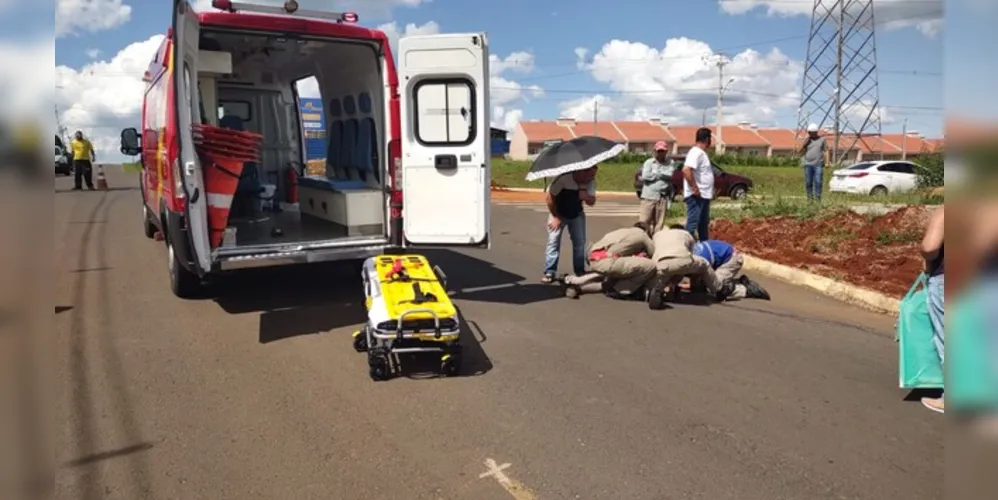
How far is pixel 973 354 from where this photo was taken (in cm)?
106

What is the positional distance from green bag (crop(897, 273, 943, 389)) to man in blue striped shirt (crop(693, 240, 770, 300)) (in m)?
3.13

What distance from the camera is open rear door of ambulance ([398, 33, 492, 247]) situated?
6902mm

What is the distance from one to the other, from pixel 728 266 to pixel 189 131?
558 cm

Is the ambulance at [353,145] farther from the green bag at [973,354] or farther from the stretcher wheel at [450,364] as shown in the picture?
the green bag at [973,354]

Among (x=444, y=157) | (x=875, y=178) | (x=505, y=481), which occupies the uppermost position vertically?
(x=444, y=157)

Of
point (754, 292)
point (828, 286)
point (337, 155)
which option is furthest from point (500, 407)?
point (337, 155)

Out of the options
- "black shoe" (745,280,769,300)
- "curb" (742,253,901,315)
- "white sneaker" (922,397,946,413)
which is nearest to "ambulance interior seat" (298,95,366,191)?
"black shoe" (745,280,769,300)

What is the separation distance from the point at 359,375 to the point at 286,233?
380 centimetres

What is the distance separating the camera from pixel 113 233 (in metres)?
12.4

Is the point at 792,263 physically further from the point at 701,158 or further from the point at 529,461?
the point at 529,461

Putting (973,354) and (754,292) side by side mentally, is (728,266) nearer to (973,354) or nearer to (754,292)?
(754,292)

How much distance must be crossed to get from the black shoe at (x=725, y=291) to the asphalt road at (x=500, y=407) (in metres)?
0.34

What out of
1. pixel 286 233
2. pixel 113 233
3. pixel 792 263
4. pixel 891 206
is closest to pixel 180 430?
pixel 286 233

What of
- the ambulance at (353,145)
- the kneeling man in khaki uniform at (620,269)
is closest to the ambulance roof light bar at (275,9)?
the ambulance at (353,145)
